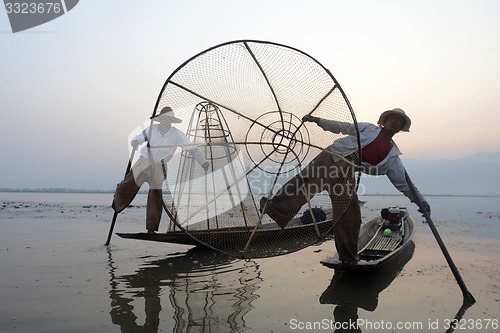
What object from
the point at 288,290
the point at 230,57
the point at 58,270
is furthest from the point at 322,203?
the point at 58,270

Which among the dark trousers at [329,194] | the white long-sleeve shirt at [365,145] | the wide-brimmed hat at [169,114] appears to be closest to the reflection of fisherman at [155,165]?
the wide-brimmed hat at [169,114]

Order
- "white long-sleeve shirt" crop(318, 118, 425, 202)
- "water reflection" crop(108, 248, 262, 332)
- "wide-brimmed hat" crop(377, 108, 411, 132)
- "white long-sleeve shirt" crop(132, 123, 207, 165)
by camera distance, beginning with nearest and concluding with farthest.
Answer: "water reflection" crop(108, 248, 262, 332), "white long-sleeve shirt" crop(318, 118, 425, 202), "wide-brimmed hat" crop(377, 108, 411, 132), "white long-sleeve shirt" crop(132, 123, 207, 165)

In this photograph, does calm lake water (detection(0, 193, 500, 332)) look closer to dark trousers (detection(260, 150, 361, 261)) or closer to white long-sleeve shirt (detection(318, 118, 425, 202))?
dark trousers (detection(260, 150, 361, 261))

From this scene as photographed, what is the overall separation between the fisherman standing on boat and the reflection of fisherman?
161 centimetres

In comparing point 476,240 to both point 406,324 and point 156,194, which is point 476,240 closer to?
point 406,324

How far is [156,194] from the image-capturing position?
624cm

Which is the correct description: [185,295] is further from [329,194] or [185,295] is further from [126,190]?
[126,190]

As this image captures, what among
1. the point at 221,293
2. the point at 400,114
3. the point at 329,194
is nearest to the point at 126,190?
the point at 221,293

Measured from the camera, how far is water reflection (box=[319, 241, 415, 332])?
3900 mm

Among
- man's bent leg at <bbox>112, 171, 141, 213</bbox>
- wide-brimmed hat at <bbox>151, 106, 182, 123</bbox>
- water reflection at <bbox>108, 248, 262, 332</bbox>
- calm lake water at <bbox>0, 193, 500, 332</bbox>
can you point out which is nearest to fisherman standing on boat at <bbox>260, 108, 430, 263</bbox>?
calm lake water at <bbox>0, 193, 500, 332</bbox>

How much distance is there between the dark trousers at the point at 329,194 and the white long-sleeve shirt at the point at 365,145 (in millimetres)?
129

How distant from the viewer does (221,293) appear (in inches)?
176

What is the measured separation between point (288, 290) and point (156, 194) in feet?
9.08

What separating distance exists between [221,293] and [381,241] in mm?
3984
